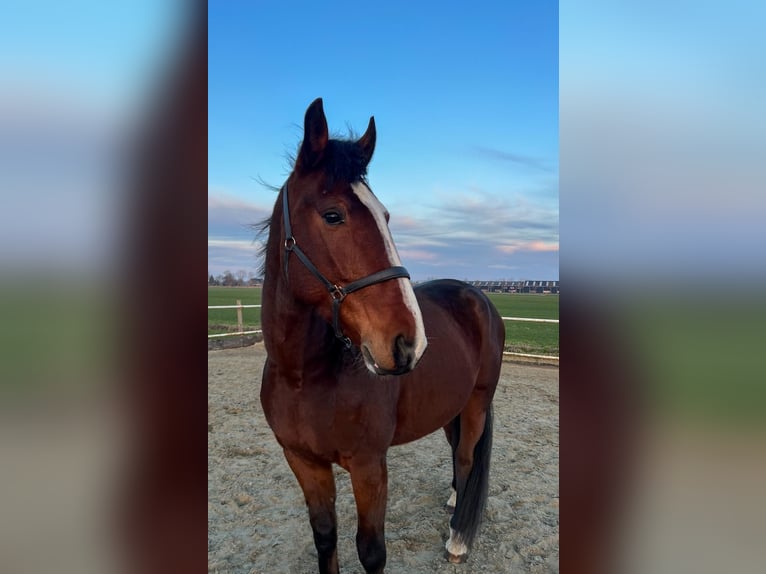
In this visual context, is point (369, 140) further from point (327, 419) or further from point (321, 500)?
point (321, 500)

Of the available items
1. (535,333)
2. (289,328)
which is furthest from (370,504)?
(535,333)

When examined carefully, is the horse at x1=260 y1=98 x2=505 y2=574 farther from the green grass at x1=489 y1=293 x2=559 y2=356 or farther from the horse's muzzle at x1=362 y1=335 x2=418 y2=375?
the green grass at x1=489 y1=293 x2=559 y2=356

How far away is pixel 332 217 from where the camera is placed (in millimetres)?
1666

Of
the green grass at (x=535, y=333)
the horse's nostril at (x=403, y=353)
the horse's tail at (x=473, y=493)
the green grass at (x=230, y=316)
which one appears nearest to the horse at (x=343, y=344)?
the horse's nostril at (x=403, y=353)

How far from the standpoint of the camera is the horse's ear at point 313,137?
1.64 m

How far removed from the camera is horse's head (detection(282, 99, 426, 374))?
1.53 metres

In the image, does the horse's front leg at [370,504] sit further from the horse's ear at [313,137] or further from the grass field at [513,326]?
the grass field at [513,326]

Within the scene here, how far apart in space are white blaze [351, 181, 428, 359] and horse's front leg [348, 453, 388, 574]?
A: 86cm

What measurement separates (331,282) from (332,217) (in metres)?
0.25

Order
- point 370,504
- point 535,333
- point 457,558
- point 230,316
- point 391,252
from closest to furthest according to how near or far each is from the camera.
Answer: point 391,252, point 370,504, point 457,558, point 230,316, point 535,333

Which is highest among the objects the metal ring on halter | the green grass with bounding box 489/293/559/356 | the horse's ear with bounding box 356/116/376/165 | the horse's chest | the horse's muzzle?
the horse's ear with bounding box 356/116/376/165
